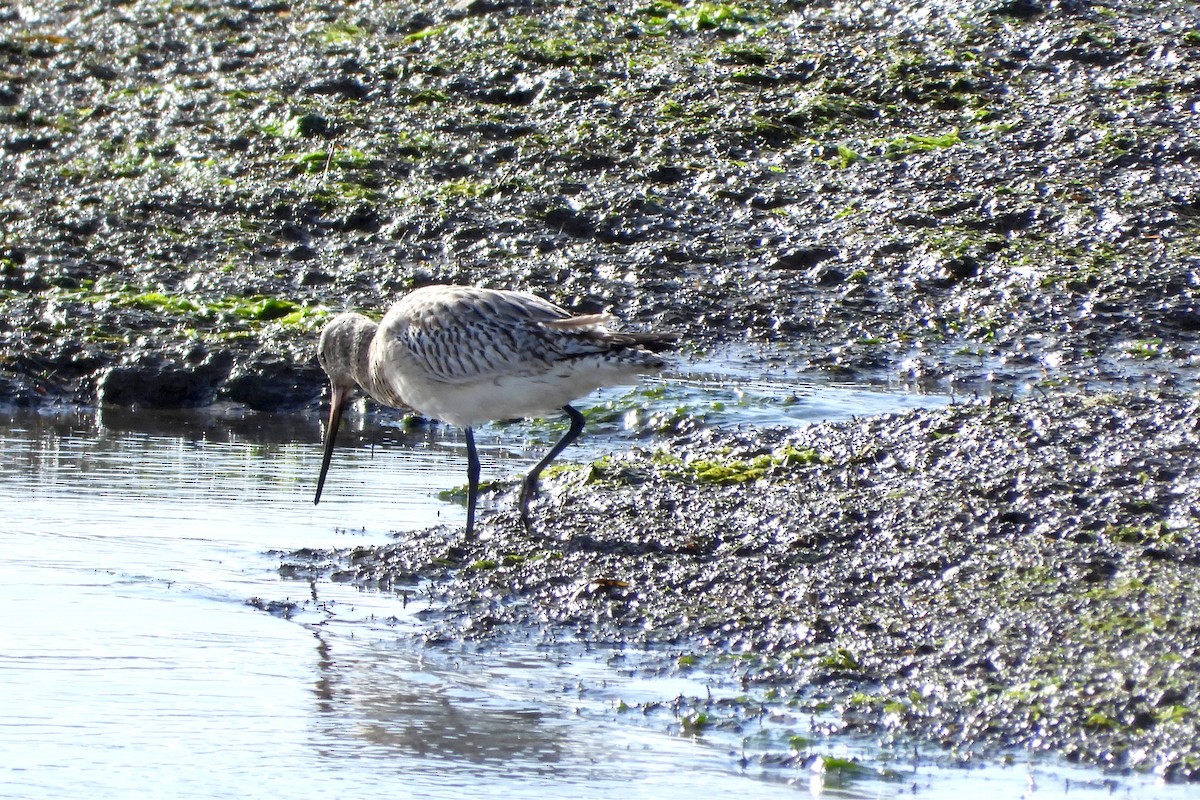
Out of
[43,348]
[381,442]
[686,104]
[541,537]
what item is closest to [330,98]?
[686,104]

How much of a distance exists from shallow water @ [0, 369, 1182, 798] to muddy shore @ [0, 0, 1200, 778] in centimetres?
25

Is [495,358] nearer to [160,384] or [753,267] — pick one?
[160,384]

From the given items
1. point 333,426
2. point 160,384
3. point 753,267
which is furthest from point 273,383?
point 753,267

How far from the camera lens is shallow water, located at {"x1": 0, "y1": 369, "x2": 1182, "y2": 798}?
176 inches

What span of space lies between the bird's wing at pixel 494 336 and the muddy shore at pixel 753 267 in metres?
0.62

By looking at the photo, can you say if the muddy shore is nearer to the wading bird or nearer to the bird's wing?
the wading bird

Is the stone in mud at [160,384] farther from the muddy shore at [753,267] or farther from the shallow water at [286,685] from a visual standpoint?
the shallow water at [286,685]

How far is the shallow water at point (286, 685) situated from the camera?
4465 millimetres

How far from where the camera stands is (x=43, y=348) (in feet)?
30.2

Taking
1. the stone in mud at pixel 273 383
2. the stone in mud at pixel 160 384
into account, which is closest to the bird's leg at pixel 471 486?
the stone in mud at pixel 273 383

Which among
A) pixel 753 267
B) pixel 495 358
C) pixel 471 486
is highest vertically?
pixel 753 267

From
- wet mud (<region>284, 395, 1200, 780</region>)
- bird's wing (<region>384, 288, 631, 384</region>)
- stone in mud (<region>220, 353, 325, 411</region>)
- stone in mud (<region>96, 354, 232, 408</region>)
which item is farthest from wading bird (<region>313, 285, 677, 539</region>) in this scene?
stone in mud (<region>96, 354, 232, 408</region>)

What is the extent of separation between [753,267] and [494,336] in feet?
11.0

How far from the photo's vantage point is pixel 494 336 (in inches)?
266
